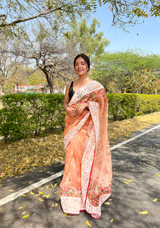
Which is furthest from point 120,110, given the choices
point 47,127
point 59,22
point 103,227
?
point 103,227

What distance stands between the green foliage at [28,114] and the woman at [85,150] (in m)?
3.23

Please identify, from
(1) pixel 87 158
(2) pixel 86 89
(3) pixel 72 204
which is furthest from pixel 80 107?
(3) pixel 72 204

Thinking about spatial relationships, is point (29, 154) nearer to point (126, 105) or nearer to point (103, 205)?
point (103, 205)

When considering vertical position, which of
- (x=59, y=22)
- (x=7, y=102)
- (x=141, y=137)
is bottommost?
(x=141, y=137)

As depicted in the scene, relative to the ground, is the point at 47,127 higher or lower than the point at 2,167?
higher

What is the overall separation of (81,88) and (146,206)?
6.81 ft

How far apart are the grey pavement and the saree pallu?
165 mm

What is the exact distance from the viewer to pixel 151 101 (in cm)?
1455

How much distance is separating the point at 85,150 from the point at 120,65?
35457mm

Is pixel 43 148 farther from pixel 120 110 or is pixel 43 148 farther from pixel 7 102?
pixel 120 110

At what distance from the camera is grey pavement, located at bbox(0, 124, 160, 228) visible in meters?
2.10

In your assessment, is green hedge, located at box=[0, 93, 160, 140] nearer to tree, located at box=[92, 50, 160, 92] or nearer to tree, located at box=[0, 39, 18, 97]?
tree, located at box=[0, 39, 18, 97]

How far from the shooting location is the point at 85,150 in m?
2.41

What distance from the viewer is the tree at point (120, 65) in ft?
109
